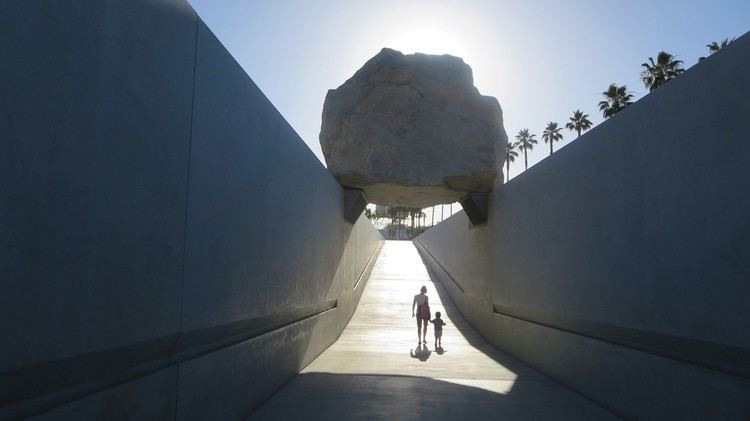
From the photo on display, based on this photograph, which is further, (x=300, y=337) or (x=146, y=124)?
(x=300, y=337)

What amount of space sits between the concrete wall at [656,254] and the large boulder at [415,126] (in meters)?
2.69

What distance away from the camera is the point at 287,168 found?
7.06 m

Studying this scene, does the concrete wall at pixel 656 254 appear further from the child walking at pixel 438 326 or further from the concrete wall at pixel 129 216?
the concrete wall at pixel 129 216

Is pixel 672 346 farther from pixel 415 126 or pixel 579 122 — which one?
pixel 579 122

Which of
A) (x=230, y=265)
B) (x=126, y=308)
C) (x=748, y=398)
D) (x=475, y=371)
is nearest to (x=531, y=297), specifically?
(x=475, y=371)

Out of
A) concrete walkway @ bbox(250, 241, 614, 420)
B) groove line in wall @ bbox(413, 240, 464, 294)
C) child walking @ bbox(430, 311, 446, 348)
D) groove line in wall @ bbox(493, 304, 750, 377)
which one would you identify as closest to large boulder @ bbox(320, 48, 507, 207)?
child walking @ bbox(430, 311, 446, 348)

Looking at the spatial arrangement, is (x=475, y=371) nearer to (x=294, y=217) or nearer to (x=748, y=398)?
(x=294, y=217)

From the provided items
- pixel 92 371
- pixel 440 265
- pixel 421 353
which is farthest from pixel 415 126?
pixel 440 265

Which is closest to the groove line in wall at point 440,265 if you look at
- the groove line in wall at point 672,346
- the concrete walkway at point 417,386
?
the concrete walkway at point 417,386

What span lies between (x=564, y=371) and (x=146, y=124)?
6632 mm

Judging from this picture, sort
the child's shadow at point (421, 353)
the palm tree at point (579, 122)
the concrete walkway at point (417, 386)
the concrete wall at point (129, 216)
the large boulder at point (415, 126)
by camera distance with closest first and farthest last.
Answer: the concrete wall at point (129, 216) → the concrete walkway at point (417, 386) → the child's shadow at point (421, 353) → the large boulder at point (415, 126) → the palm tree at point (579, 122)

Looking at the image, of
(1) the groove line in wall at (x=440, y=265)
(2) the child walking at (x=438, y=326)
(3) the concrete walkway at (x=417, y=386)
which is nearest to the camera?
(3) the concrete walkway at (x=417, y=386)

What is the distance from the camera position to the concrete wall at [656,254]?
4262 mm

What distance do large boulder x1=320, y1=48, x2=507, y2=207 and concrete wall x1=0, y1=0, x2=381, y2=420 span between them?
548 cm
